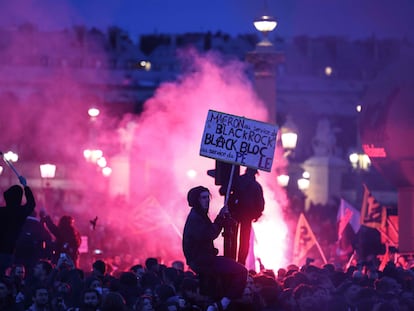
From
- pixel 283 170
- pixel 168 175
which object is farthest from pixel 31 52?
pixel 283 170

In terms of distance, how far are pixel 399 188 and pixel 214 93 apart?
51.3 feet

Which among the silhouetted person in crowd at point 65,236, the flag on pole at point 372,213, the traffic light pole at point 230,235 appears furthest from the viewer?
the flag on pole at point 372,213

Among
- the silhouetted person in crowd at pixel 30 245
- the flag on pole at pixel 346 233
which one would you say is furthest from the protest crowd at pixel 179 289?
the flag on pole at pixel 346 233

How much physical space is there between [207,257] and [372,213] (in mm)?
14670

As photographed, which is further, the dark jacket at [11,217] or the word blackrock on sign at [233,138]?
the dark jacket at [11,217]

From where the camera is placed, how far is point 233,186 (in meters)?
15.2

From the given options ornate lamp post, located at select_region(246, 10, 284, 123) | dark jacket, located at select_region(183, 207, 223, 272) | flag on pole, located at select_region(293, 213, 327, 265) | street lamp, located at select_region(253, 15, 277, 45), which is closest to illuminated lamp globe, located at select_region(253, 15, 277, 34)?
street lamp, located at select_region(253, 15, 277, 45)

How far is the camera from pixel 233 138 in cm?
1401

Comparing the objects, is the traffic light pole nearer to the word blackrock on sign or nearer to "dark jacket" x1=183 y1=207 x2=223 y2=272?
the word blackrock on sign

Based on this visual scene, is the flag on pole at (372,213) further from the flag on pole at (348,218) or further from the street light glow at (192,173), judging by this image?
the street light glow at (192,173)

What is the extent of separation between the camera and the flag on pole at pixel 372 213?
26906 mm

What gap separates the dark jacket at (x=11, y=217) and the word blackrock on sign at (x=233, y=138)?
2.50 meters

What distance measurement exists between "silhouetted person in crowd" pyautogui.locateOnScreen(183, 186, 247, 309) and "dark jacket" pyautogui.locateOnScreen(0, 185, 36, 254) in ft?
9.87

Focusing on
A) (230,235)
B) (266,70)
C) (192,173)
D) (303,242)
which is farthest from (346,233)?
(192,173)
